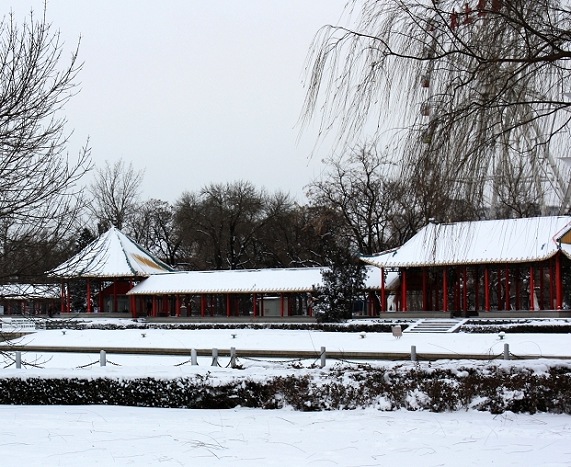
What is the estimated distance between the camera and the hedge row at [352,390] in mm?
9977

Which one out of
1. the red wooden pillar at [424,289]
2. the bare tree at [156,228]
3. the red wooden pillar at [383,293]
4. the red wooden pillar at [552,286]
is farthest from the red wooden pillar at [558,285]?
the bare tree at [156,228]

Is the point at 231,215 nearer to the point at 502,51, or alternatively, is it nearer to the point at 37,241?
the point at 37,241

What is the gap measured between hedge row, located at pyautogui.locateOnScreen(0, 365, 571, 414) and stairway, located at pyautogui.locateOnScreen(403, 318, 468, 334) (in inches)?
806

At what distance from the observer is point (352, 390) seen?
35.3 feet

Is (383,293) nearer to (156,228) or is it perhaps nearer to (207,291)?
(207,291)

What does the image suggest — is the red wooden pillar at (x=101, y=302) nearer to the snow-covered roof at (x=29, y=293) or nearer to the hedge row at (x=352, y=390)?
the snow-covered roof at (x=29, y=293)

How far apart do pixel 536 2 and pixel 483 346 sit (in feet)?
69.7

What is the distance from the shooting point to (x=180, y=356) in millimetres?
25078

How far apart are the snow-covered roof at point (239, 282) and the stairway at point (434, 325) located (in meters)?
5.60

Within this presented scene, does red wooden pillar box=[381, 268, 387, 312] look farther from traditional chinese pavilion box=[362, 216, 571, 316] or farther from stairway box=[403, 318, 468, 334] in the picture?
stairway box=[403, 318, 468, 334]

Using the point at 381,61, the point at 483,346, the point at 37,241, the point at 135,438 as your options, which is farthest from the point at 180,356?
the point at 381,61

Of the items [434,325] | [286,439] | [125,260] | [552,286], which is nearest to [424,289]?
[434,325]

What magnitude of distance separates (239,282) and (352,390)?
103 feet

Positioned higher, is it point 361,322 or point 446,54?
point 446,54
